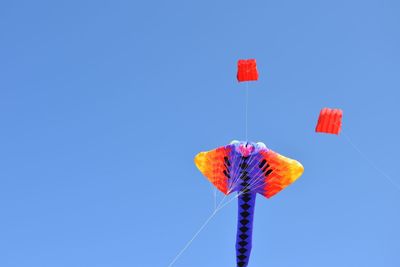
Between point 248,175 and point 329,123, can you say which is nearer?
point 329,123

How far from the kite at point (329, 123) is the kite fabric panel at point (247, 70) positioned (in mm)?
3319

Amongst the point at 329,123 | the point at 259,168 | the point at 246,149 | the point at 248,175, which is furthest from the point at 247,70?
the point at 248,175

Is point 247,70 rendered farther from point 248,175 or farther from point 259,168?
point 248,175

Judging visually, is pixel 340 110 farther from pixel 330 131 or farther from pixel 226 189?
pixel 226 189

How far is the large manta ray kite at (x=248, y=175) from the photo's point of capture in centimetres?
2539

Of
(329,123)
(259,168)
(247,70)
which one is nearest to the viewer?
(329,123)

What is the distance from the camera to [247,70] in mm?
24703

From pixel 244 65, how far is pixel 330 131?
4.62 m

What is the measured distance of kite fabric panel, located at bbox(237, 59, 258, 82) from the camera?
24.7m

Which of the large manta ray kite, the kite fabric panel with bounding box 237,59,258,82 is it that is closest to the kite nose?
the large manta ray kite

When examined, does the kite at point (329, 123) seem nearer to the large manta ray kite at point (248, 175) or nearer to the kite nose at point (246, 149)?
the large manta ray kite at point (248, 175)

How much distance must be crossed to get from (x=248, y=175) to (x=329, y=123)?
170 inches

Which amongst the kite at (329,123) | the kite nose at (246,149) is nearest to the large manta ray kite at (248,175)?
the kite nose at (246,149)

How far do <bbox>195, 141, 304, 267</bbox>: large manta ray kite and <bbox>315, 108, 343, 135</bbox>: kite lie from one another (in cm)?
250
